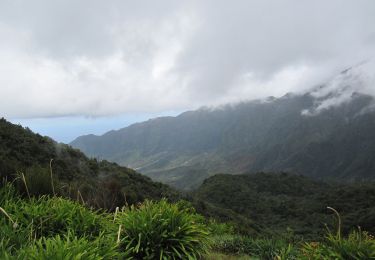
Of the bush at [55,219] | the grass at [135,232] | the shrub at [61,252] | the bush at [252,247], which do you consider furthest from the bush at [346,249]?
the bush at [55,219]

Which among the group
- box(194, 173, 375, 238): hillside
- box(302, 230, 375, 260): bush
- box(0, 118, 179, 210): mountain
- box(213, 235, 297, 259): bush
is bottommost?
box(194, 173, 375, 238): hillside

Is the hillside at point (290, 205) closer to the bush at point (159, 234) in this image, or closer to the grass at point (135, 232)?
the grass at point (135, 232)

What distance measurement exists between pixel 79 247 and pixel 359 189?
138 metres

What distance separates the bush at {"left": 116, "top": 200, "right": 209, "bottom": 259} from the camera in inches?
279

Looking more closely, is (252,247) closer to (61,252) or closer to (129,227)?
(129,227)

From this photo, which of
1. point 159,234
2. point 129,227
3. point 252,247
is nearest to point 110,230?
point 129,227

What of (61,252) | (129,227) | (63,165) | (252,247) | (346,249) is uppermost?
(63,165)

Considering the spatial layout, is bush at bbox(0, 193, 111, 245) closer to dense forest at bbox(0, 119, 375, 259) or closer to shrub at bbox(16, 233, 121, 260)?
dense forest at bbox(0, 119, 375, 259)

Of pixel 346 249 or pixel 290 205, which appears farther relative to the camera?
A: pixel 290 205

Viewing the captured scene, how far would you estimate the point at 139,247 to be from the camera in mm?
7090

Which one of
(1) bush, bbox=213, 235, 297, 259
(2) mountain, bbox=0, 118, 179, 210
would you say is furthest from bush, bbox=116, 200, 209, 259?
(2) mountain, bbox=0, 118, 179, 210

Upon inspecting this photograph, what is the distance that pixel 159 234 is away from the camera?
23.5ft

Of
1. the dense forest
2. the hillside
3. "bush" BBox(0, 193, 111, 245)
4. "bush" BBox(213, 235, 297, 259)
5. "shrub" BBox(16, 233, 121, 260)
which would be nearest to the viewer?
"shrub" BBox(16, 233, 121, 260)

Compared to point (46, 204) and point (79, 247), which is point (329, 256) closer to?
point (79, 247)
